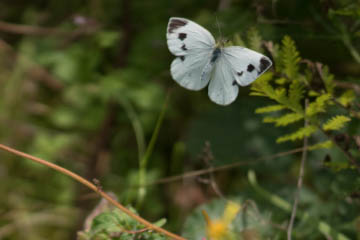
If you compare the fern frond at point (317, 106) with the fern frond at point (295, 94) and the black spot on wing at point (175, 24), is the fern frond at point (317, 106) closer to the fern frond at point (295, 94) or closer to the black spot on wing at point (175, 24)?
the fern frond at point (295, 94)

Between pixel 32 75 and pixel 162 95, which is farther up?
pixel 32 75

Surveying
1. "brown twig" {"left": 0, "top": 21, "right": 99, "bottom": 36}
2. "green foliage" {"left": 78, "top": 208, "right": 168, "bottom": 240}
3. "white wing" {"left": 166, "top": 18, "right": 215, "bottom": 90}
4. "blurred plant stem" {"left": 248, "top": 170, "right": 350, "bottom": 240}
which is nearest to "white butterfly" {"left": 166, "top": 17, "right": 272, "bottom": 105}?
"white wing" {"left": 166, "top": 18, "right": 215, "bottom": 90}

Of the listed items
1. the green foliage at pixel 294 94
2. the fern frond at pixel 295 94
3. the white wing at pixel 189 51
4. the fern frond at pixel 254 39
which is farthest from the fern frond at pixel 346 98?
the white wing at pixel 189 51

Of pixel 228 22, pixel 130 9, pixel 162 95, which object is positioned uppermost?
pixel 130 9

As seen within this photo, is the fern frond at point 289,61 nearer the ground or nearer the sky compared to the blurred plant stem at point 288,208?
nearer the sky

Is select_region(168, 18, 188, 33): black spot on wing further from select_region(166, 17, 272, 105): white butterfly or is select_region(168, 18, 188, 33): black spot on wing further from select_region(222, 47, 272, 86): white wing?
select_region(222, 47, 272, 86): white wing

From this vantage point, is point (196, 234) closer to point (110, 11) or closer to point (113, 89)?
A: point (113, 89)

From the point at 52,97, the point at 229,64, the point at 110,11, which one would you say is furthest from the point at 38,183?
the point at 229,64
